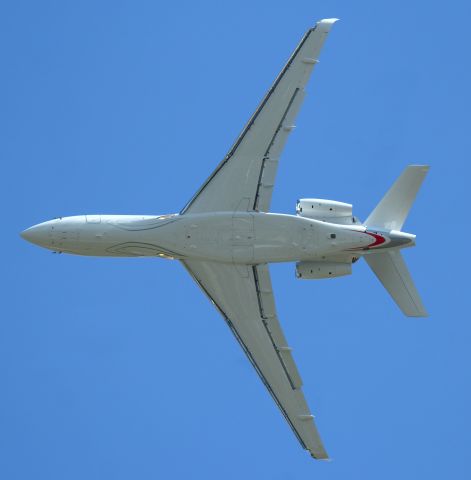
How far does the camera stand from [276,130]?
3922cm

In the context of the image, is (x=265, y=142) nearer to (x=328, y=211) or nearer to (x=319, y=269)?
(x=328, y=211)

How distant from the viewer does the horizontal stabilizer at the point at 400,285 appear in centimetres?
4006

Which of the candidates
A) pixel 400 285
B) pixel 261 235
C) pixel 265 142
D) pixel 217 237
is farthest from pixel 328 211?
pixel 217 237

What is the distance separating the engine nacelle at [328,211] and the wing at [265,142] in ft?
5.72

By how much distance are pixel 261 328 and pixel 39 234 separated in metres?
10.5

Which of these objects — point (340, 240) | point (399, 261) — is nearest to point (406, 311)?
point (399, 261)

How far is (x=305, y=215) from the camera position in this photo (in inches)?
1545

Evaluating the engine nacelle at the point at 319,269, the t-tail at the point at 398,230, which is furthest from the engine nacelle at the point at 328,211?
the engine nacelle at the point at 319,269

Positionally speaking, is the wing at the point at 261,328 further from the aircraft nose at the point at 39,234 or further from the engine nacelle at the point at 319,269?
the aircraft nose at the point at 39,234

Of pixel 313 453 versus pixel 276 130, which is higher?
pixel 276 130

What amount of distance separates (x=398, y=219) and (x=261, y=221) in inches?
238

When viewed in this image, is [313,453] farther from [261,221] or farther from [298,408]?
[261,221]

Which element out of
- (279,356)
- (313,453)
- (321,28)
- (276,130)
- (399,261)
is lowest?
(313,453)

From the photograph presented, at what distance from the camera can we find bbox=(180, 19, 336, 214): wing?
128 feet
